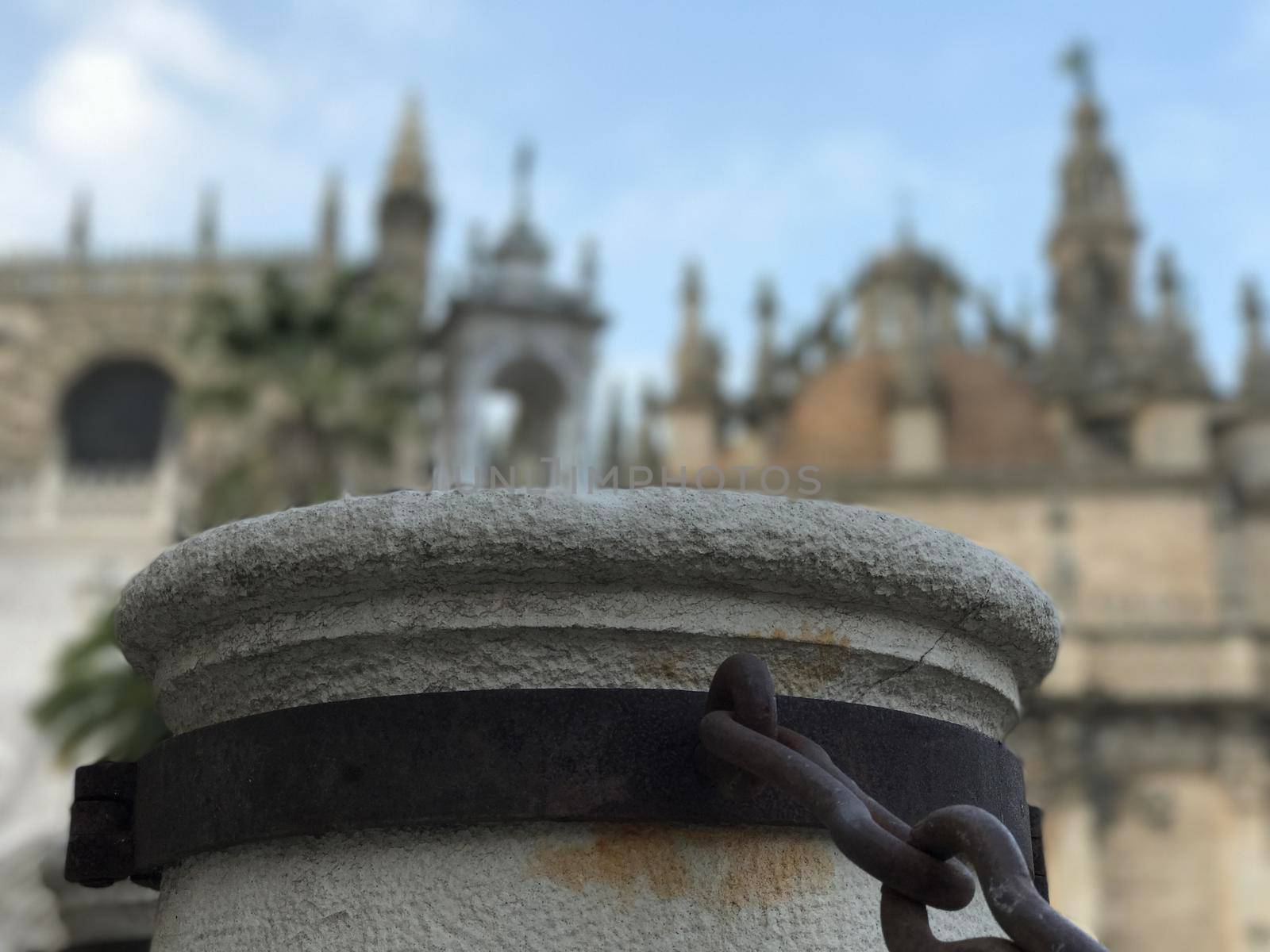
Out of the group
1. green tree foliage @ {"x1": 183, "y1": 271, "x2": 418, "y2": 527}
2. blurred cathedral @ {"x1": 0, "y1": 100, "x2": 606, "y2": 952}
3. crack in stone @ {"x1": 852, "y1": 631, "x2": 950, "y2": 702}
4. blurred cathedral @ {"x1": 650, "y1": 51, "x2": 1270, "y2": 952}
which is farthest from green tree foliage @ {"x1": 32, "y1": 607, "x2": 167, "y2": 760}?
crack in stone @ {"x1": 852, "y1": 631, "x2": 950, "y2": 702}

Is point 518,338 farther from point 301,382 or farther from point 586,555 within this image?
point 586,555

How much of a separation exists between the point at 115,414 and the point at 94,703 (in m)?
17.1

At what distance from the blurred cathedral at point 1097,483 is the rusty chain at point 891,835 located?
61.0 ft

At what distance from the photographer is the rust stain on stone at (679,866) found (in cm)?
199

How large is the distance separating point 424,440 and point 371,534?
2542cm

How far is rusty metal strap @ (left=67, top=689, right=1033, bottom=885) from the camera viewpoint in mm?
1981

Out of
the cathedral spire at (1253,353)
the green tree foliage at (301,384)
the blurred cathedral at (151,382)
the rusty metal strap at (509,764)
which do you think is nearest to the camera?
the rusty metal strap at (509,764)

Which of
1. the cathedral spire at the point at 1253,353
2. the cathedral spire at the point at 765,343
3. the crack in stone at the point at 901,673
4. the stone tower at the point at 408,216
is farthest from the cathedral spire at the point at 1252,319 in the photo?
the crack in stone at the point at 901,673

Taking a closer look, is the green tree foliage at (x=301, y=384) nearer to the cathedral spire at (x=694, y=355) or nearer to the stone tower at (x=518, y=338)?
the stone tower at (x=518, y=338)

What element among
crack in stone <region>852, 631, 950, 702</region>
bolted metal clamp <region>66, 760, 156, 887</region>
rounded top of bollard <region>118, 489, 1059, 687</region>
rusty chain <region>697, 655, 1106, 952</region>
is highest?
rounded top of bollard <region>118, 489, 1059, 687</region>

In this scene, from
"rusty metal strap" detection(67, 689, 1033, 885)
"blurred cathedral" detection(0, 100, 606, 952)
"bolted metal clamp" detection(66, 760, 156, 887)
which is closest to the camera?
"rusty metal strap" detection(67, 689, 1033, 885)

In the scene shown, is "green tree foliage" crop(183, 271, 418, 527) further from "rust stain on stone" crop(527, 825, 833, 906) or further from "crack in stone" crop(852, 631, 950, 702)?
"rust stain on stone" crop(527, 825, 833, 906)

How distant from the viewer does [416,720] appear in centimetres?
204

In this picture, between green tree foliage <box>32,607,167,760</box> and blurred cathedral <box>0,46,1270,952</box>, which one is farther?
blurred cathedral <box>0,46,1270,952</box>
